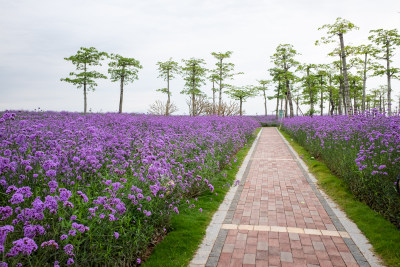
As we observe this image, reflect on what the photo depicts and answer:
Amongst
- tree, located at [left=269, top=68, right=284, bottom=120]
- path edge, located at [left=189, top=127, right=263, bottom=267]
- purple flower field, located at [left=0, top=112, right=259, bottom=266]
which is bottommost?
path edge, located at [left=189, top=127, right=263, bottom=267]

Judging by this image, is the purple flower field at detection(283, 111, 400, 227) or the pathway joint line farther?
the purple flower field at detection(283, 111, 400, 227)

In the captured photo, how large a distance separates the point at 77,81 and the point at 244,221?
31478 millimetres

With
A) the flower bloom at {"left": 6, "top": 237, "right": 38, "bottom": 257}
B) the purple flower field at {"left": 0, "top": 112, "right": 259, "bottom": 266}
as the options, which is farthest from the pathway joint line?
the flower bloom at {"left": 6, "top": 237, "right": 38, "bottom": 257}

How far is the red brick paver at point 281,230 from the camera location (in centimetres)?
364

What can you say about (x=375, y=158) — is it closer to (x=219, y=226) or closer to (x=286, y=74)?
(x=219, y=226)

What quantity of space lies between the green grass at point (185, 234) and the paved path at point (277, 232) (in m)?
0.15

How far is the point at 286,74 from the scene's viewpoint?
3316 centimetres

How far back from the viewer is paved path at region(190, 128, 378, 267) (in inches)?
143

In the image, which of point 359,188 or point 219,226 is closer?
point 219,226

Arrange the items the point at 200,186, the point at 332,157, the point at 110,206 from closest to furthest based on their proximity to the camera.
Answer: the point at 110,206 → the point at 200,186 → the point at 332,157

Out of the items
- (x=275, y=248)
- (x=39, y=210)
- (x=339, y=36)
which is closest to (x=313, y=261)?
(x=275, y=248)

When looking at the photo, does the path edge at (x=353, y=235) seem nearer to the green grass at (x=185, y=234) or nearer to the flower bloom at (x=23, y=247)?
the green grass at (x=185, y=234)

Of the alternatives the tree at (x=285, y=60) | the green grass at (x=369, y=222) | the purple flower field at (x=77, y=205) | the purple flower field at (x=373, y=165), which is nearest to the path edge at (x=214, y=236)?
the purple flower field at (x=77, y=205)

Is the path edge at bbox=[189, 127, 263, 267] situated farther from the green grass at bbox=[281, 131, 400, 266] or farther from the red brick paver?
the green grass at bbox=[281, 131, 400, 266]
